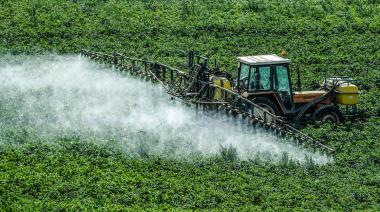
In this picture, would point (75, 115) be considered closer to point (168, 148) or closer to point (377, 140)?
point (168, 148)

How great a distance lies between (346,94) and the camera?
27.8 metres

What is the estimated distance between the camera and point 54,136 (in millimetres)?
25062

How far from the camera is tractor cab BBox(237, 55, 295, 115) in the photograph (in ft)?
87.1

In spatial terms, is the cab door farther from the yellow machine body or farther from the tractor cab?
the yellow machine body

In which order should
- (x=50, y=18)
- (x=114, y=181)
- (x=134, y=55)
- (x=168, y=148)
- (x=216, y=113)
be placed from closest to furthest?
(x=114, y=181)
(x=168, y=148)
(x=216, y=113)
(x=134, y=55)
(x=50, y=18)

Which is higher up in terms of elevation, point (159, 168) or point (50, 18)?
point (50, 18)

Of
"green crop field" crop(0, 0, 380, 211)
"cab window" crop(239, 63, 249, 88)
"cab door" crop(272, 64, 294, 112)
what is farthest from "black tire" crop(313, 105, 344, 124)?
"cab window" crop(239, 63, 249, 88)

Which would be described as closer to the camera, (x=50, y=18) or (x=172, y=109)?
(x=172, y=109)

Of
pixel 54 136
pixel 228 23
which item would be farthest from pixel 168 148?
pixel 228 23

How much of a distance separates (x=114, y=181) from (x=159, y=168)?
1.61 meters

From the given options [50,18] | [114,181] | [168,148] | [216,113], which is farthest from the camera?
[50,18]

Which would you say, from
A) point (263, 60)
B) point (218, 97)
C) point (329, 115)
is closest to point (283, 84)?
point (263, 60)

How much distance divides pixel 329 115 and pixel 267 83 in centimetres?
231

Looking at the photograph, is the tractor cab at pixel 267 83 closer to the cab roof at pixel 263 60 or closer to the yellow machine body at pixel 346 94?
the cab roof at pixel 263 60
